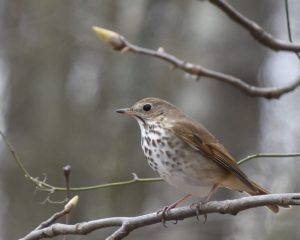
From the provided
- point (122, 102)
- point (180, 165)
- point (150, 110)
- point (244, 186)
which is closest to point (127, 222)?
point (180, 165)

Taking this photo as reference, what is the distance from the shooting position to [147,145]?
3928 millimetres

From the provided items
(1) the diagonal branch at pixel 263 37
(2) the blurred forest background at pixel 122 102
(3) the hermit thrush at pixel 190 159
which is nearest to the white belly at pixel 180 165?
(3) the hermit thrush at pixel 190 159

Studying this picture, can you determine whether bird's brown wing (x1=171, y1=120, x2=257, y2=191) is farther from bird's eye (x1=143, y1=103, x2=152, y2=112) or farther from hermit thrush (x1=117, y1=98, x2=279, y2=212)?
bird's eye (x1=143, y1=103, x2=152, y2=112)

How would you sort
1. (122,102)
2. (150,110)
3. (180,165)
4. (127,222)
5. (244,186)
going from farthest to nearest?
(122,102), (150,110), (244,186), (180,165), (127,222)

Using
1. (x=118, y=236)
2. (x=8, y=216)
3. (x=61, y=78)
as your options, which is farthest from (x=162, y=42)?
(x=118, y=236)

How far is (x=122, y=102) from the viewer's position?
777 centimetres

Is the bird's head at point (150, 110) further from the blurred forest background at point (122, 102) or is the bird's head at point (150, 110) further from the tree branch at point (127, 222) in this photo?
the blurred forest background at point (122, 102)

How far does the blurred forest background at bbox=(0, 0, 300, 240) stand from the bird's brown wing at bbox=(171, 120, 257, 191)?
190cm

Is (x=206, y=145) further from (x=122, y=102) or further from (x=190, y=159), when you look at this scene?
(x=122, y=102)

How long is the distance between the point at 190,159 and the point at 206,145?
21 centimetres

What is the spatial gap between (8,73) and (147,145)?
15.3ft

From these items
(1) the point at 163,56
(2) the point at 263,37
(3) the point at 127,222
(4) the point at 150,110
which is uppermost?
(2) the point at 263,37

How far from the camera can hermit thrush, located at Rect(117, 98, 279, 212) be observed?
3.80 m

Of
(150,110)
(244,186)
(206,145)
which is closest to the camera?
(244,186)
